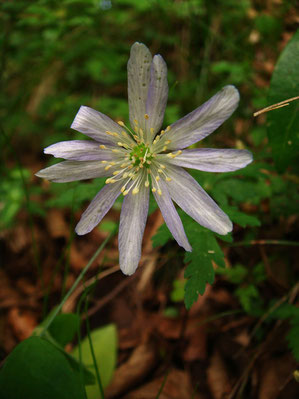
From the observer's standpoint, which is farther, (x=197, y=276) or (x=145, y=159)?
(x=145, y=159)

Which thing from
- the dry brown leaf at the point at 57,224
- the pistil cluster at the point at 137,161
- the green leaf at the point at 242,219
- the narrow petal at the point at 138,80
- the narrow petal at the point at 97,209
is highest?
the narrow petal at the point at 138,80

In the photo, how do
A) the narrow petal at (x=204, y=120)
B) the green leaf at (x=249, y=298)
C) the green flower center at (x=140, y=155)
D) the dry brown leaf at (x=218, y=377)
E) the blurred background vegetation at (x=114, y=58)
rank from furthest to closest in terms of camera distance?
the blurred background vegetation at (x=114, y=58), the green leaf at (x=249, y=298), the dry brown leaf at (x=218, y=377), the green flower center at (x=140, y=155), the narrow petal at (x=204, y=120)

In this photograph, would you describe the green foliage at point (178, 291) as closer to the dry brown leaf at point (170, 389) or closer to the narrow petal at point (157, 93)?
the dry brown leaf at point (170, 389)

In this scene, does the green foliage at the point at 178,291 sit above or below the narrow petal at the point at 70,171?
below

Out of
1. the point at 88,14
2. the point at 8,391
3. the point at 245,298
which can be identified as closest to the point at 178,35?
the point at 88,14

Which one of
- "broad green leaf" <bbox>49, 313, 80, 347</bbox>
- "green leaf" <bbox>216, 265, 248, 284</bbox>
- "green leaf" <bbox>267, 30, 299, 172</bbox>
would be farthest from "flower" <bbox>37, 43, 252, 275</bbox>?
"green leaf" <bbox>216, 265, 248, 284</bbox>

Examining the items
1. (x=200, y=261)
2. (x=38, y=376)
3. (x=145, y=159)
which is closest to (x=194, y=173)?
(x=145, y=159)

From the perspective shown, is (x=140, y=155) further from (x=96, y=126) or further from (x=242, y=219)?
(x=242, y=219)

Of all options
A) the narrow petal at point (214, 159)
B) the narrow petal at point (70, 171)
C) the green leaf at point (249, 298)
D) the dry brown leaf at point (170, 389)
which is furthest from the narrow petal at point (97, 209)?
the dry brown leaf at point (170, 389)
